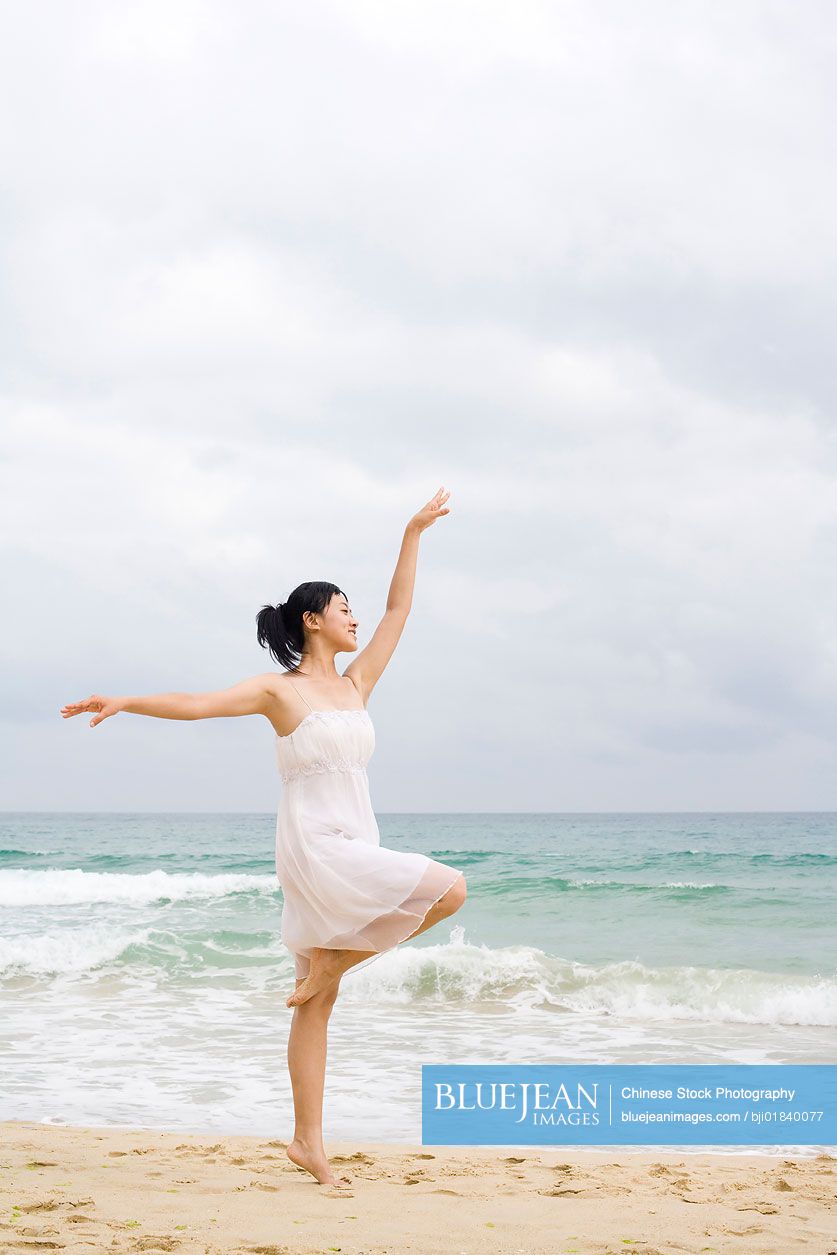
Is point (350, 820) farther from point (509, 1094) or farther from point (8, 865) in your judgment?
point (8, 865)

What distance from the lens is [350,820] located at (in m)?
4.24

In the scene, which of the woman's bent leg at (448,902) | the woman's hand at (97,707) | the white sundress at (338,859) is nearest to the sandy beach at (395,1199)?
the white sundress at (338,859)

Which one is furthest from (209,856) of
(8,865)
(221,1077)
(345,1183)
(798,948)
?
(345,1183)

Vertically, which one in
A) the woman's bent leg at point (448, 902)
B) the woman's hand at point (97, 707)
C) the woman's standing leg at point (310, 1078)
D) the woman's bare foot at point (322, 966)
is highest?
the woman's hand at point (97, 707)

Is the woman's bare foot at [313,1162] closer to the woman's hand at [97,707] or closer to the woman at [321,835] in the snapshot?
the woman at [321,835]

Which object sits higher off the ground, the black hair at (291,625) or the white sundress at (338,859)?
the black hair at (291,625)

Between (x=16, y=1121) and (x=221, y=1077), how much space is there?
1545mm

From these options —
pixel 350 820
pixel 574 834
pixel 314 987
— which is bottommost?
pixel 574 834

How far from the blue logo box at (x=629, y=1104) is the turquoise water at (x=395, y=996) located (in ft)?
0.86

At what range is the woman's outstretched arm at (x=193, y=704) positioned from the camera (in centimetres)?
362

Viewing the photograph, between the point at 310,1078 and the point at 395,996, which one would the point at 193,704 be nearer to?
the point at 310,1078

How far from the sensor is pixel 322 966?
13.7ft

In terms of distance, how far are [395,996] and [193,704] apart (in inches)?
295

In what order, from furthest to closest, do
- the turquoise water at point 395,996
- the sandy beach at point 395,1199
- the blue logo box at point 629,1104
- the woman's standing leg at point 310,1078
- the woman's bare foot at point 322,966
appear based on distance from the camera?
the turquoise water at point 395,996
the blue logo box at point 629,1104
the woman's standing leg at point 310,1078
the woman's bare foot at point 322,966
the sandy beach at point 395,1199
